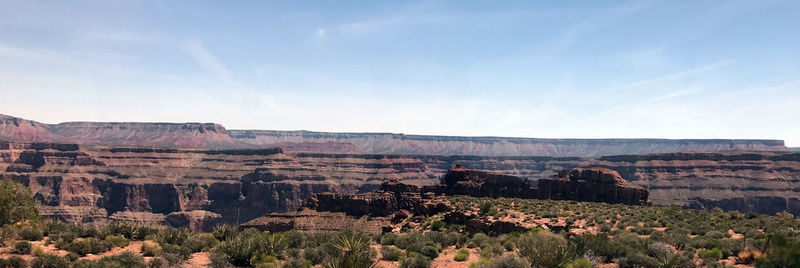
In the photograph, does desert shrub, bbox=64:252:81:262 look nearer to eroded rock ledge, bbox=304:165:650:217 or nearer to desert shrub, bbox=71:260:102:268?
desert shrub, bbox=71:260:102:268

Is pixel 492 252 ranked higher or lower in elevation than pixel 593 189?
lower

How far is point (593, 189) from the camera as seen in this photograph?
2773 inches

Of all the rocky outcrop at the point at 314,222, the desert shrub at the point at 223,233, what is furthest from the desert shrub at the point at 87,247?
the rocky outcrop at the point at 314,222

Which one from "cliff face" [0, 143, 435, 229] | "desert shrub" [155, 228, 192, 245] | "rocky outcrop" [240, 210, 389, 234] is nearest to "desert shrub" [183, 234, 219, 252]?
"desert shrub" [155, 228, 192, 245]

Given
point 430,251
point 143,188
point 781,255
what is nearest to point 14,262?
point 430,251

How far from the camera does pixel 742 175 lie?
555 feet

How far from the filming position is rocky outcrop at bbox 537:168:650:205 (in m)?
67.4

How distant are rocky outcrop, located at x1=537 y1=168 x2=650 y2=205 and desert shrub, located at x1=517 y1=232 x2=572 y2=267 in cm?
4687

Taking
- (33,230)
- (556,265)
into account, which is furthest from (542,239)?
(33,230)

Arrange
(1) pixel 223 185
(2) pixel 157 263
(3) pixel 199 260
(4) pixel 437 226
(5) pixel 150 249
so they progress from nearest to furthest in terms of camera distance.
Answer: (2) pixel 157 263
(5) pixel 150 249
(3) pixel 199 260
(4) pixel 437 226
(1) pixel 223 185

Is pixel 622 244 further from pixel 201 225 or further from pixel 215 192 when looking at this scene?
pixel 215 192

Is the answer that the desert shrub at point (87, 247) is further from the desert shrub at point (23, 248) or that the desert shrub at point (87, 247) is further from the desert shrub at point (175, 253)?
the desert shrub at point (175, 253)

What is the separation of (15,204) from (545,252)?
3574 centimetres

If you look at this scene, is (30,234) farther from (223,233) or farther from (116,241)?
(223,233)
